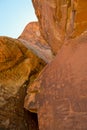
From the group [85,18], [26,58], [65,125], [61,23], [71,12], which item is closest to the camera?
[65,125]

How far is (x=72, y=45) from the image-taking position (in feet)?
17.8

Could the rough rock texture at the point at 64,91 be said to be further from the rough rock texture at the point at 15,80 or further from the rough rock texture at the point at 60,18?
the rough rock texture at the point at 15,80

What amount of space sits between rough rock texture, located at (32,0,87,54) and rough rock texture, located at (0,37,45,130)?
28.5 inches

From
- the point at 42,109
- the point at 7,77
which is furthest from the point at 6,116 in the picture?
the point at 42,109

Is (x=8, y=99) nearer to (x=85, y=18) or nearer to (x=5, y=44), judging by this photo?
(x=5, y=44)

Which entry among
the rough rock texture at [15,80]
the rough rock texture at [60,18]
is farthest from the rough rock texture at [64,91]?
the rough rock texture at [15,80]

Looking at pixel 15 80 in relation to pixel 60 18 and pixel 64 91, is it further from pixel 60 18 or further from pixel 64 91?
pixel 64 91

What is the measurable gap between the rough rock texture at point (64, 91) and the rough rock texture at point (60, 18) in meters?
0.47

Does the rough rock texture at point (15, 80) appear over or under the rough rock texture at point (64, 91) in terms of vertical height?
under

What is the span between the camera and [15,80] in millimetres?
6719

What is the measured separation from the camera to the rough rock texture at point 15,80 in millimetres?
6328

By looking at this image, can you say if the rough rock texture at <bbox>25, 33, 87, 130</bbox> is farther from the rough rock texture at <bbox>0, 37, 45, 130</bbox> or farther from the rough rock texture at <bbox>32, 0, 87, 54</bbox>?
the rough rock texture at <bbox>0, 37, 45, 130</bbox>

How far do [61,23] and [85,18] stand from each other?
106cm

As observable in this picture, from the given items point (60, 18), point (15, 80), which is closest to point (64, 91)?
point (15, 80)
